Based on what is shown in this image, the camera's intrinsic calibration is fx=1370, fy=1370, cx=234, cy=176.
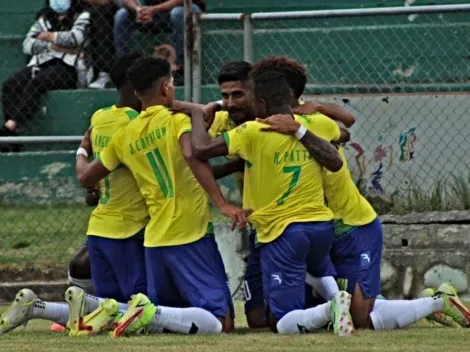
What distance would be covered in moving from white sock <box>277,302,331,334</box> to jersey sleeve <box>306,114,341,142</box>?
1.09m

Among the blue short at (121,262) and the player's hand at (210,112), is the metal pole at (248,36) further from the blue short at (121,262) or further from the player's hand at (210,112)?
the blue short at (121,262)

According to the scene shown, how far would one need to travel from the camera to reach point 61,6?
15.2m

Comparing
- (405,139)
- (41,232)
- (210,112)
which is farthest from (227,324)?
(41,232)

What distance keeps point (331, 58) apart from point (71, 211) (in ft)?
9.96

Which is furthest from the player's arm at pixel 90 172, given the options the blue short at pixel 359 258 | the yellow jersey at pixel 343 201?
the blue short at pixel 359 258

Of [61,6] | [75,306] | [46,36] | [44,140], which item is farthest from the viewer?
[61,6]

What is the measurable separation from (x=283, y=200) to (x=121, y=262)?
1.34 meters

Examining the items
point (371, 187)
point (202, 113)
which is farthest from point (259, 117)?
point (371, 187)

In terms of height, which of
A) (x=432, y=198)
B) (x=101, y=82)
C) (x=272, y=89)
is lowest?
(x=432, y=198)

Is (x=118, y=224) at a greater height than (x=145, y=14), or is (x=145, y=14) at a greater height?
(x=145, y=14)

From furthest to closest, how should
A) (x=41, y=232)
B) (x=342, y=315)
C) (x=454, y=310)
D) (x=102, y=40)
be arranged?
1. (x=102, y=40)
2. (x=41, y=232)
3. (x=454, y=310)
4. (x=342, y=315)

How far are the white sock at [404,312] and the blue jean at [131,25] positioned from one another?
18.0ft

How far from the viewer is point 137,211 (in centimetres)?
942

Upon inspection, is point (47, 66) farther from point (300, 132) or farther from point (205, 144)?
point (300, 132)
